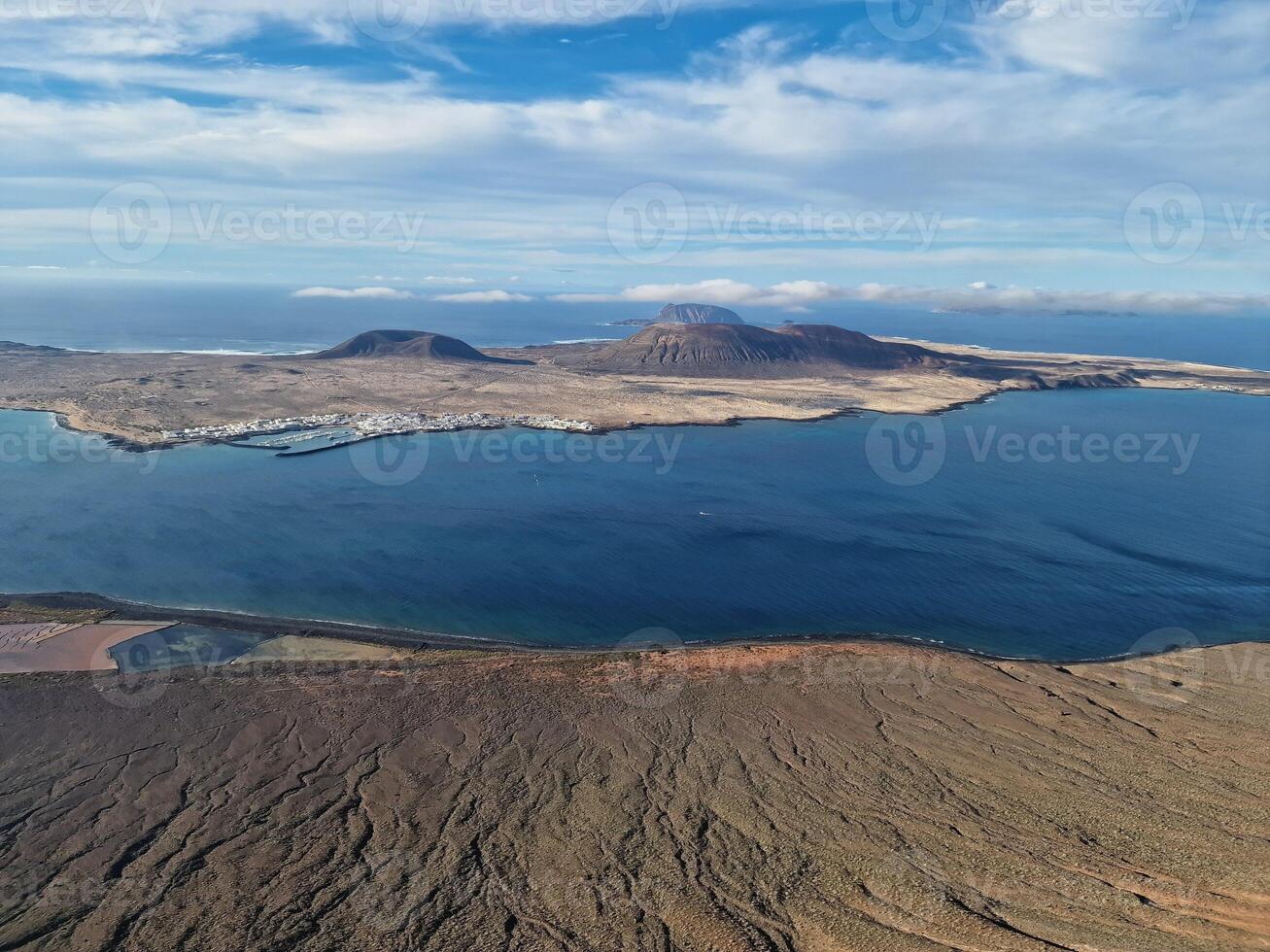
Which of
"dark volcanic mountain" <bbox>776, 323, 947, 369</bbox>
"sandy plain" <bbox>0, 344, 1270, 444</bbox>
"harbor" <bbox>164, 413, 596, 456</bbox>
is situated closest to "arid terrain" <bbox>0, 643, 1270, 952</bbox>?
"harbor" <bbox>164, 413, 596, 456</bbox>

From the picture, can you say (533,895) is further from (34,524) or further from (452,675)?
(34,524)

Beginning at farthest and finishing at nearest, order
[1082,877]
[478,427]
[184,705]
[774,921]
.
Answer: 1. [478,427]
2. [184,705]
3. [1082,877]
4. [774,921]

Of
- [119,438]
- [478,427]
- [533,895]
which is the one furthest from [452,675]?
[119,438]

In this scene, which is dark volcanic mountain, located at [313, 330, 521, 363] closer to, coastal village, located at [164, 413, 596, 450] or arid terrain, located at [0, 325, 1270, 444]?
arid terrain, located at [0, 325, 1270, 444]

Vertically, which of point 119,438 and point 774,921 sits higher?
point 119,438

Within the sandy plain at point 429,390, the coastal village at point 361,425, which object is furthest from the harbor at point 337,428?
the sandy plain at point 429,390

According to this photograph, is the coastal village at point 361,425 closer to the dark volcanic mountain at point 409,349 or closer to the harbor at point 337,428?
the harbor at point 337,428

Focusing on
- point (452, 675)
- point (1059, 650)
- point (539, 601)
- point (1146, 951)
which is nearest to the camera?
point (1146, 951)

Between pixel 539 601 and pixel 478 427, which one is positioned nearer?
pixel 539 601
